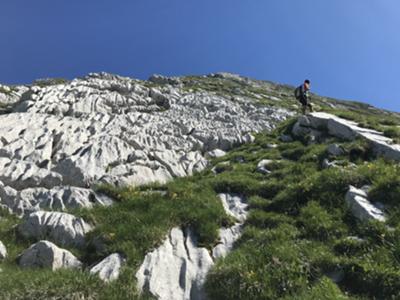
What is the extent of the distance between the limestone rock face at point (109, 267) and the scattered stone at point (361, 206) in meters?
7.30

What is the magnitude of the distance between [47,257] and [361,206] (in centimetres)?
955

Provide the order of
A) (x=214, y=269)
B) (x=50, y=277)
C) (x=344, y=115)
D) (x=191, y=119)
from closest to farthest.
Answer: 1. (x=50, y=277)
2. (x=214, y=269)
3. (x=344, y=115)
4. (x=191, y=119)

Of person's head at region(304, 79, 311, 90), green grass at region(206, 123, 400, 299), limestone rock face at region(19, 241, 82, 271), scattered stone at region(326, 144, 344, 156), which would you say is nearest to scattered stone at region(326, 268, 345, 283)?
green grass at region(206, 123, 400, 299)

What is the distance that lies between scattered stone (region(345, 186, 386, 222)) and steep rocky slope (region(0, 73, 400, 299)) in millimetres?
66

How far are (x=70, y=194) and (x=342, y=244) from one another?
1040 cm

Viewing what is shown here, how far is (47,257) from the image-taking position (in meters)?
11.1

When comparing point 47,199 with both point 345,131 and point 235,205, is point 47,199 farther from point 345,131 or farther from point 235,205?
point 345,131

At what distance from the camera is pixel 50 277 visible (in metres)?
9.87

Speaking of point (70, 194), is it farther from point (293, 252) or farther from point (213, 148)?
point (213, 148)

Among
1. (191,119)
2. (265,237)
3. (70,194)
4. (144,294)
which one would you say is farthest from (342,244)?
(191,119)

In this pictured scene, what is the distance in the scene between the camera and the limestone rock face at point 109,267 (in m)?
10.5

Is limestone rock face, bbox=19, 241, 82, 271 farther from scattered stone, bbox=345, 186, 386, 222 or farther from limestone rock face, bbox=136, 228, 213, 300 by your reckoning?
scattered stone, bbox=345, 186, 386, 222

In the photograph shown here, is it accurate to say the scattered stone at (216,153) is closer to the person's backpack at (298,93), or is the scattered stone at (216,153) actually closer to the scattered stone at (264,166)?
the scattered stone at (264,166)

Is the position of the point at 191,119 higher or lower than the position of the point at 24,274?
higher
